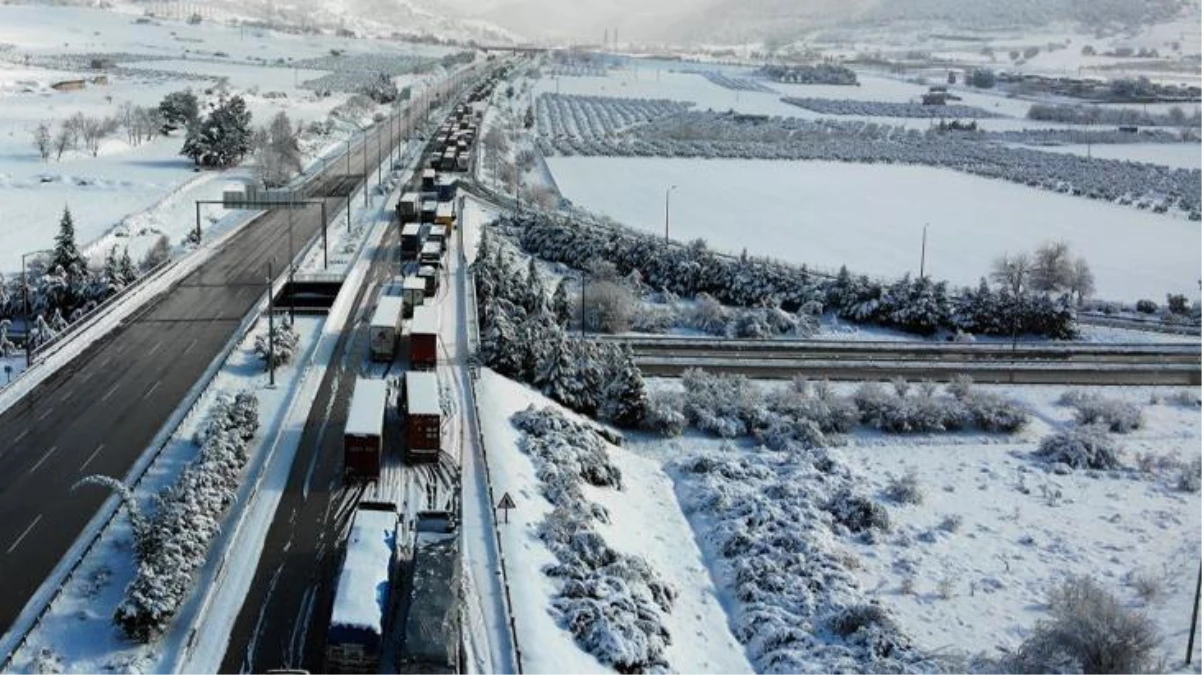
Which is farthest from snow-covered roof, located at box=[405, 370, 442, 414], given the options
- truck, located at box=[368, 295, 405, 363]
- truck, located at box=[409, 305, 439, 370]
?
truck, located at box=[368, 295, 405, 363]

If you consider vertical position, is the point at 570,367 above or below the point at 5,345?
below

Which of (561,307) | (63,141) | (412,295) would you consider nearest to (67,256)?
(412,295)

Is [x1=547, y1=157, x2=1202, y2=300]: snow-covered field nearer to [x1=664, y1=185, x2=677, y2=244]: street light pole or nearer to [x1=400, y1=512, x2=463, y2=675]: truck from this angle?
[x1=664, y1=185, x2=677, y2=244]: street light pole

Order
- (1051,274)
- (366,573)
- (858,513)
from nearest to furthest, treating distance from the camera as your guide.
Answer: (366,573), (858,513), (1051,274)

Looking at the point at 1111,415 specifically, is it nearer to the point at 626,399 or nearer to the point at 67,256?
the point at 626,399

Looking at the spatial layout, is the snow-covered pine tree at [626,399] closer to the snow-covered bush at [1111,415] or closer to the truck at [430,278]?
the truck at [430,278]

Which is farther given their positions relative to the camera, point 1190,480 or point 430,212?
point 430,212
